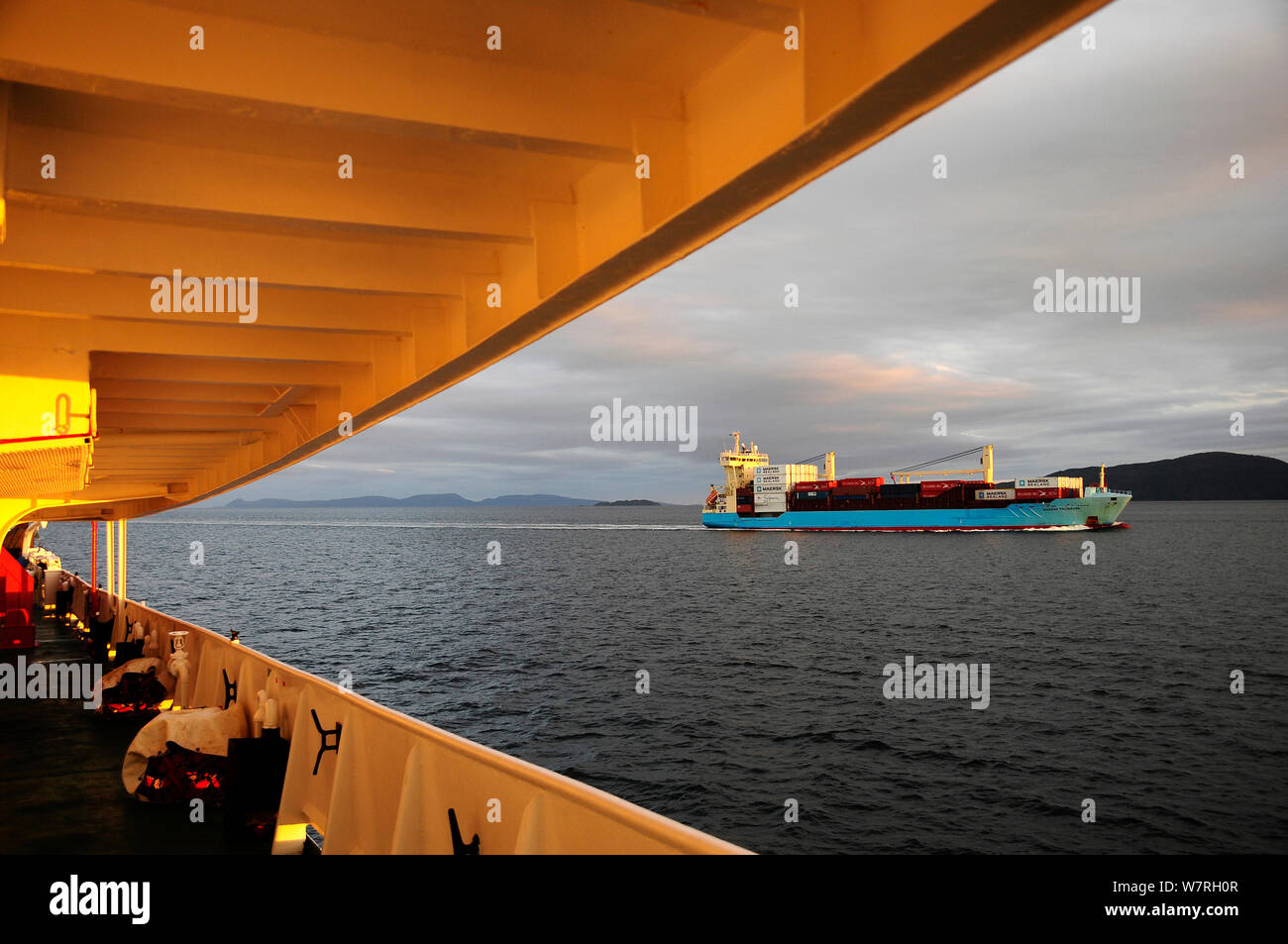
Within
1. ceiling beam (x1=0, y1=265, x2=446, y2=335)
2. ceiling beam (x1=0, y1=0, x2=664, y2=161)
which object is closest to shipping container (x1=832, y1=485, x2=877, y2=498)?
ceiling beam (x1=0, y1=265, x2=446, y2=335)

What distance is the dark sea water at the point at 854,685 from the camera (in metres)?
14.9

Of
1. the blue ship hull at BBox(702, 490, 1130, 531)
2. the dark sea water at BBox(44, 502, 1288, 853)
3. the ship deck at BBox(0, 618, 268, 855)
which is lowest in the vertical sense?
the dark sea water at BBox(44, 502, 1288, 853)

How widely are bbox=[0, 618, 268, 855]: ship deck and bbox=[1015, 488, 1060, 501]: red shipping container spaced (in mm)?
84749

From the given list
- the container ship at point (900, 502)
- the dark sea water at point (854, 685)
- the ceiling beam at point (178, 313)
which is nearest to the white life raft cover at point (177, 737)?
the ceiling beam at point (178, 313)

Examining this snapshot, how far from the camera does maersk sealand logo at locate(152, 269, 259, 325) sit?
15.7 ft

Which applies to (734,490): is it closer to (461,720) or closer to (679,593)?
(679,593)

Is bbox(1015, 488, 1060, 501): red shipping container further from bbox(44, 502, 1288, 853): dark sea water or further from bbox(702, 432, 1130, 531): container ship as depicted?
bbox(44, 502, 1288, 853): dark sea water

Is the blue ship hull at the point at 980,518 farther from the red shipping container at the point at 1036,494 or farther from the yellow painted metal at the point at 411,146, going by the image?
the yellow painted metal at the point at 411,146

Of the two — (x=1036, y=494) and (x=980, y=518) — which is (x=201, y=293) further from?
(x=1036, y=494)

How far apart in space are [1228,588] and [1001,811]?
42926 mm

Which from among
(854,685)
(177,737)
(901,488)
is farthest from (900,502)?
(177,737)

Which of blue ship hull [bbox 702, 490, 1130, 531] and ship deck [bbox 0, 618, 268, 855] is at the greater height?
ship deck [bbox 0, 618, 268, 855]

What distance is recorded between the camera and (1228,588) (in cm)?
4744

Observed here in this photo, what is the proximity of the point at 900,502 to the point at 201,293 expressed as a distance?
86.0 m
